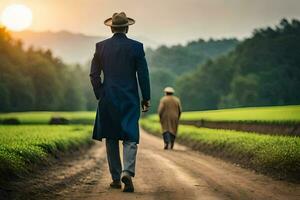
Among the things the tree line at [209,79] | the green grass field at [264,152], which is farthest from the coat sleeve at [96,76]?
the tree line at [209,79]

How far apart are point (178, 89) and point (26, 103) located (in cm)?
5928

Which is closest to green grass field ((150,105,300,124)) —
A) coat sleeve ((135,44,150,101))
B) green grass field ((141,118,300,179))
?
green grass field ((141,118,300,179))

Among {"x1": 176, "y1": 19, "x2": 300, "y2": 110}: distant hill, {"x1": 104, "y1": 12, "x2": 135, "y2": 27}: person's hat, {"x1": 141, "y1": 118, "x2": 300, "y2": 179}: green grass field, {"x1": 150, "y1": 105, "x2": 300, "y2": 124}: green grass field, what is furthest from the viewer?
{"x1": 176, "y1": 19, "x2": 300, "y2": 110}: distant hill

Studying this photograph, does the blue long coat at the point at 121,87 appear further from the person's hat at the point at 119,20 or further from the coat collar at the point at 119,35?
the person's hat at the point at 119,20

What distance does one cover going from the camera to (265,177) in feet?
32.9

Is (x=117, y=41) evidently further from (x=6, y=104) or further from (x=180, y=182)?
(x=6, y=104)

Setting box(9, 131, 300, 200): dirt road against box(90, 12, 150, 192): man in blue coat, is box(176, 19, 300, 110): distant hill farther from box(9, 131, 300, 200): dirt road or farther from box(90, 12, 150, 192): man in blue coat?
box(90, 12, 150, 192): man in blue coat

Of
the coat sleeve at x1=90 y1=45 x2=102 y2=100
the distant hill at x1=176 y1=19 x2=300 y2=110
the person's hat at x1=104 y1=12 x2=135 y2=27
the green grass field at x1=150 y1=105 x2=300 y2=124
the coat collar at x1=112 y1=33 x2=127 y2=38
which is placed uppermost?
the distant hill at x1=176 y1=19 x2=300 y2=110

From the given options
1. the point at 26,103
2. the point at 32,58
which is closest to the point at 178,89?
the point at 32,58

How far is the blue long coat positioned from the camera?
823 centimetres

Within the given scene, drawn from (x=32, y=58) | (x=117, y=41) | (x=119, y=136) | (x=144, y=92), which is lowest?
(x=119, y=136)

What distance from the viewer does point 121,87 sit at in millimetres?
8234

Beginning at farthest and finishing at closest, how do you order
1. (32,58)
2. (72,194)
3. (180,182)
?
(32,58) < (180,182) < (72,194)

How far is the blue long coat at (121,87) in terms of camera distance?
8234mm
